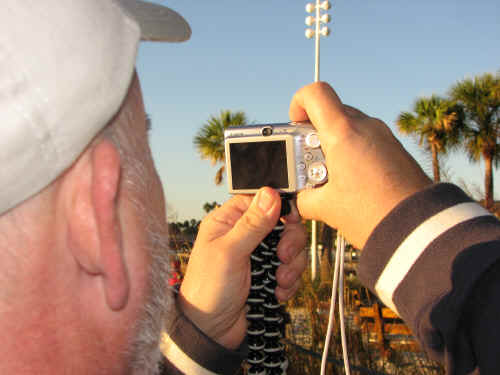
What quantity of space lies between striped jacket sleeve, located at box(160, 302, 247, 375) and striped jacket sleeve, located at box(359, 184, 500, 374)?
0.82 meters

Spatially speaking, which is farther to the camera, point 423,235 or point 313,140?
point 313,140

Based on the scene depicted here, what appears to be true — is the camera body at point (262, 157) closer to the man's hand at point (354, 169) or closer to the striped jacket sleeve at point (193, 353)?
the man's hand at point (354, 169)

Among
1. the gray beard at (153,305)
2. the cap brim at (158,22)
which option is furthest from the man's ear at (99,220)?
the cap brim at (158,22)

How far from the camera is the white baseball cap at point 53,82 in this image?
66 cm

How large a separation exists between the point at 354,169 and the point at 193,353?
0.96m

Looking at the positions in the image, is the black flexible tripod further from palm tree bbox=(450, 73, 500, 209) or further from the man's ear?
palm tree bbox=(450, 73, 500, 209)

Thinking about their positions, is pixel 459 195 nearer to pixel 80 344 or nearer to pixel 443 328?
pixel 443 328

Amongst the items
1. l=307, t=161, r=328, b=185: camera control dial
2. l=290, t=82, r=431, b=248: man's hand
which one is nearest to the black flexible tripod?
l=307, t=161, r=328, b=185: camera control dial

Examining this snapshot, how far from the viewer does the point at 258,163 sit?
179cm

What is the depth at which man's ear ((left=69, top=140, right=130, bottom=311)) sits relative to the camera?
74 centimetres

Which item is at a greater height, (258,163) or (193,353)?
(258,163)

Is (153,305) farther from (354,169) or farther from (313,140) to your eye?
(313,140)

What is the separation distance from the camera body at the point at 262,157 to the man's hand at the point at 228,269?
0.39 feet

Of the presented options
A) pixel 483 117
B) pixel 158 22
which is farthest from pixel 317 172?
pixel 483 117
